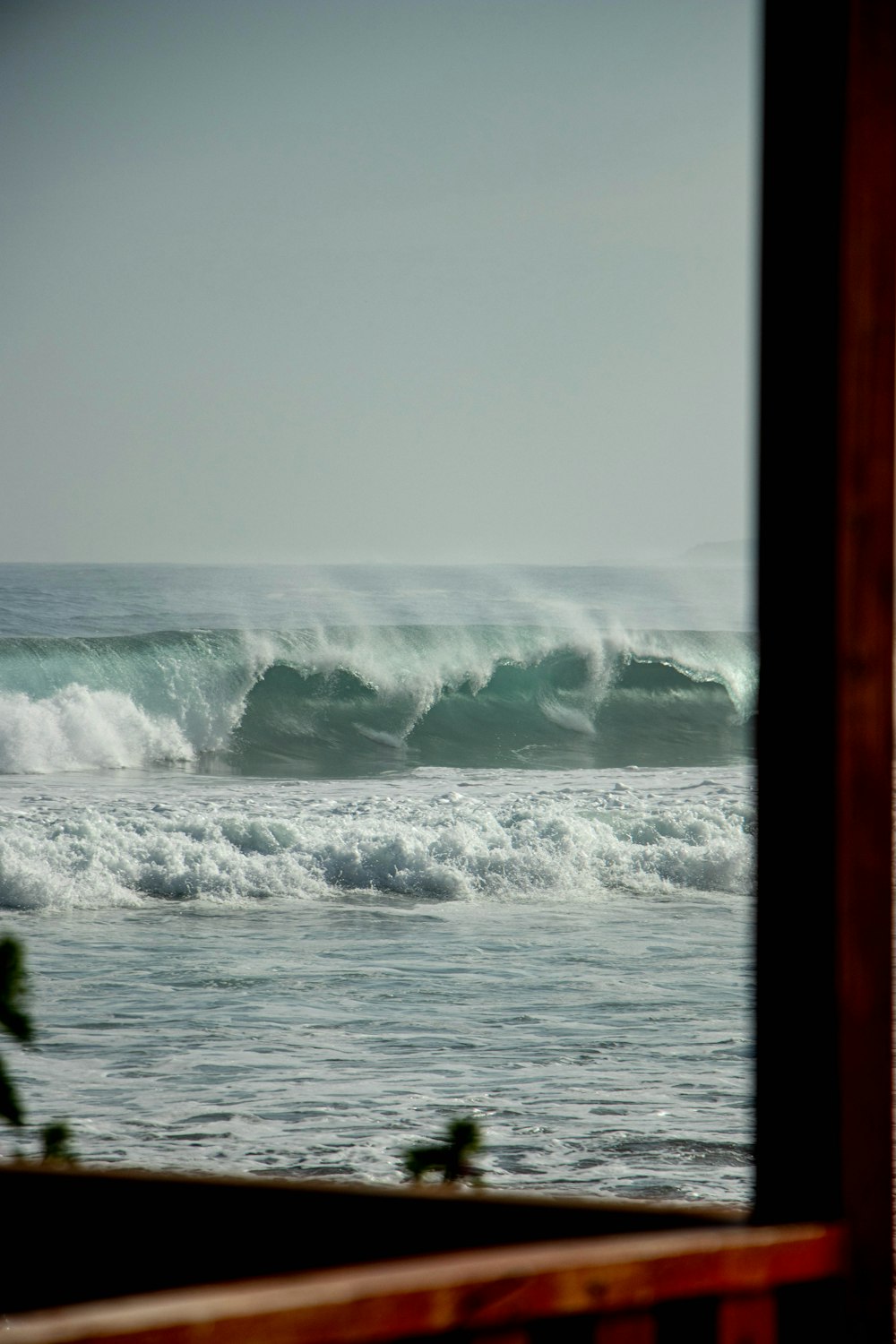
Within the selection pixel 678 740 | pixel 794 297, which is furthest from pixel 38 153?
pixel 794 297

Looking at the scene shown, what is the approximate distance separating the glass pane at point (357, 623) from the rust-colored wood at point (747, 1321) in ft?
2.40

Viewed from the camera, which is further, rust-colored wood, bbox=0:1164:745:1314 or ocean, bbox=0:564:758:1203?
ocean, bbox=0:564:758:1203

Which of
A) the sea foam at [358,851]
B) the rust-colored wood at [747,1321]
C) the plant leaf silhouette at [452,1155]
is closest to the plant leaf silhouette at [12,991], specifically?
the plant leaf silhouette at [452,1155]

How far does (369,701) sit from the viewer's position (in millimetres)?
19109

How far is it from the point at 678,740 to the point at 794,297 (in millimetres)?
18251

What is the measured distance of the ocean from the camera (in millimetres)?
4500

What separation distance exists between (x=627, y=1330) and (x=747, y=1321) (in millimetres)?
124

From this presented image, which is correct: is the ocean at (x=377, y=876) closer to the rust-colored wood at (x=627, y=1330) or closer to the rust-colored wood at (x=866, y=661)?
the rust-colored wood at (x=866, y=661)

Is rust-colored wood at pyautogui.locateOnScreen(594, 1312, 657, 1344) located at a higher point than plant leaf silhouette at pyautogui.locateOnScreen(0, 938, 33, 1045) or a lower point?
lower

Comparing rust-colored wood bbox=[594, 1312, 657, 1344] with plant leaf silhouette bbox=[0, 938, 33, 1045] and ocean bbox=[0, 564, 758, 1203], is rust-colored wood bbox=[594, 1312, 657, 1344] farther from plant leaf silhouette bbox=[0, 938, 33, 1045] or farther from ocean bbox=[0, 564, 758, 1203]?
ocean bbox=[0, 564, 758, 1203]

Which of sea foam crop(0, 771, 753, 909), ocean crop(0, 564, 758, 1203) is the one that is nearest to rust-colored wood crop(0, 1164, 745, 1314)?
ocean crop(0, 564, 758, 1203)

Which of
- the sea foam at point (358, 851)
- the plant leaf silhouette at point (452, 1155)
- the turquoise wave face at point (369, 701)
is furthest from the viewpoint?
the turquoise wave face at point (369, 701)

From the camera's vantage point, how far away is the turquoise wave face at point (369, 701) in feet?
55.8

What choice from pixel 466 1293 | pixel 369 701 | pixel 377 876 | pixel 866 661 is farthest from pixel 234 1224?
pixel 369 701
